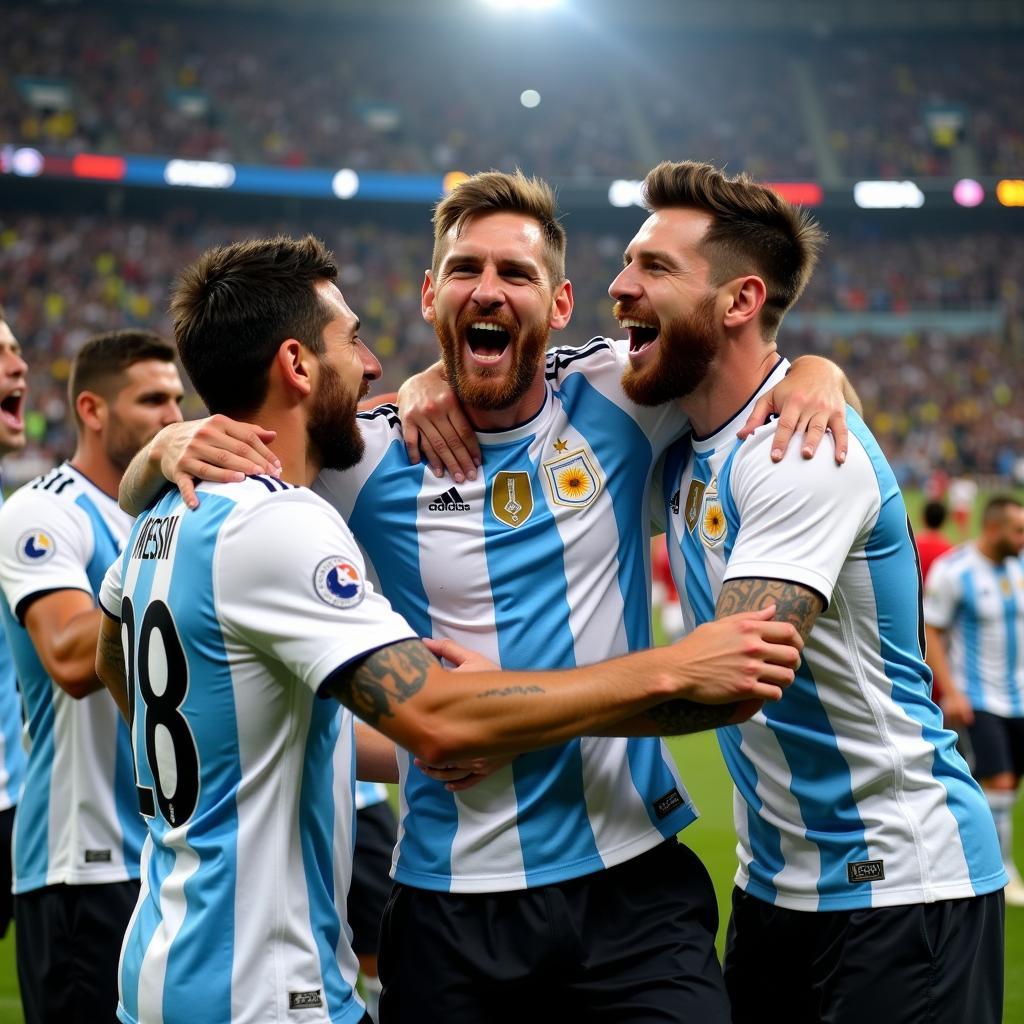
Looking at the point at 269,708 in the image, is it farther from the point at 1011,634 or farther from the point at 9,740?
the point at 1011,634

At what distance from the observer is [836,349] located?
38.0 m

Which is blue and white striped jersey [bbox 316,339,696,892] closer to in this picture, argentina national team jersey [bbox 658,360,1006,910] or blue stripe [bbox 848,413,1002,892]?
argentina national team jersey [bbox 658,360,1006,910]

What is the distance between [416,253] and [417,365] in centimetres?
616

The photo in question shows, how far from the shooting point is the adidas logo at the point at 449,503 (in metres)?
3.33

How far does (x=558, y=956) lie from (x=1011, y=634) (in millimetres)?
6239

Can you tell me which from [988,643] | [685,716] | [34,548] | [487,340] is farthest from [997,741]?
[34,548]

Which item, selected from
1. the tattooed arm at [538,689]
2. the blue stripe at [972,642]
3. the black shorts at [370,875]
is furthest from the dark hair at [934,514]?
the tattooed arm at [538,689]

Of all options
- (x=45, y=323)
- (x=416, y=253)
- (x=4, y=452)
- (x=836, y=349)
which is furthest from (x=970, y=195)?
(x=4, y=452)

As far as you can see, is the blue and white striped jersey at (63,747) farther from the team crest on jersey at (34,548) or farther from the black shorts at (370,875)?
the black shorts at (370,875)

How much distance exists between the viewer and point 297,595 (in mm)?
2492

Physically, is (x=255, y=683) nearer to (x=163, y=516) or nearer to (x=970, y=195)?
(x=163, y=516)

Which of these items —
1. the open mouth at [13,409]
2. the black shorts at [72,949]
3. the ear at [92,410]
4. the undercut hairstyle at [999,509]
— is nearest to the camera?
the black shorts at [72,949]

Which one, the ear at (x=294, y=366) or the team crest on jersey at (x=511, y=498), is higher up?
the ear at (x=294, y=366)

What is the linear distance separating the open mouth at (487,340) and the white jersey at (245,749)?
37.4 inches
